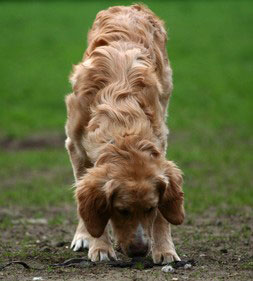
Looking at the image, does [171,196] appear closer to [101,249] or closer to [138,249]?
[138,249]

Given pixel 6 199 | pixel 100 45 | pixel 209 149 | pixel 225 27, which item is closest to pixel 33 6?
pixel 225 27

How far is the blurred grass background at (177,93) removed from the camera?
40.0ft

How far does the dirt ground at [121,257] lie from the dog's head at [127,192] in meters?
0.31

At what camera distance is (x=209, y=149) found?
15023 mm

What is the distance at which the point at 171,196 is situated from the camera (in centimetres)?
681

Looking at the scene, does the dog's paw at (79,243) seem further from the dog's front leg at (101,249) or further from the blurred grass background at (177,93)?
the blurred grass background at (177,93)

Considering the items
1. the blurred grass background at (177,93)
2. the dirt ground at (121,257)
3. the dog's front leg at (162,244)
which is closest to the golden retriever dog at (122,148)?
the dog's front leg at (162,244)

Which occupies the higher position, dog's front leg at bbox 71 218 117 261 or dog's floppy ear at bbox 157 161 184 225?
dog's floppy ear at bbox 157 161 184 225

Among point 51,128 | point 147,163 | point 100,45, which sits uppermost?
point 100,45

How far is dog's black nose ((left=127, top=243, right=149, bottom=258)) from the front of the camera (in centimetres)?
638

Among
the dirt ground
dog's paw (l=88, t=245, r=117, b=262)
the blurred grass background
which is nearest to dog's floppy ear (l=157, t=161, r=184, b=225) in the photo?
the dirt ground

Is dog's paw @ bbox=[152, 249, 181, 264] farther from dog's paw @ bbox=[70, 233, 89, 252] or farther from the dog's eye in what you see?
dog's paw @ bbox=[70, 233, 89, 252]

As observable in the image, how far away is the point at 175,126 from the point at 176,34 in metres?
12.1

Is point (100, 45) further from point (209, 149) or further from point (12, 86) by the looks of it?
point (12, 86)
